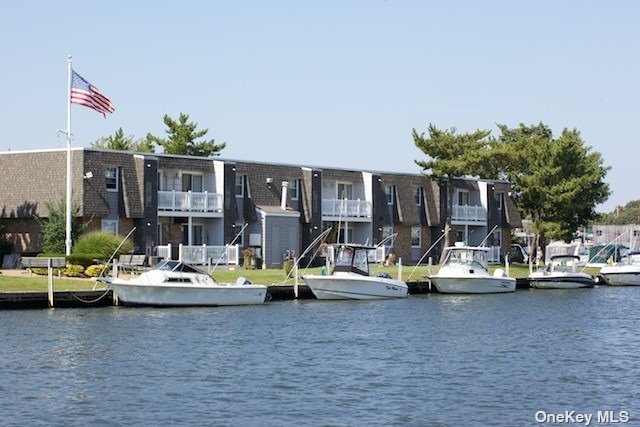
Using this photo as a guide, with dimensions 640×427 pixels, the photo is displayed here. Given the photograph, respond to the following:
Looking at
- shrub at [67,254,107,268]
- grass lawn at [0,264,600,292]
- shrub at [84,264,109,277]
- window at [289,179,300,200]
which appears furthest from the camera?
window at [289,179,300,200]

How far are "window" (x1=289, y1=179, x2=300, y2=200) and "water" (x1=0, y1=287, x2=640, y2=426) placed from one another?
22333 millimetres

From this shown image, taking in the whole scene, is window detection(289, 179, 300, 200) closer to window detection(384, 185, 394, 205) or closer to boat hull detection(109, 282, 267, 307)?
window detection(384, 185, 394, 205)

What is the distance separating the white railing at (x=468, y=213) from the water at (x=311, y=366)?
33300 mm

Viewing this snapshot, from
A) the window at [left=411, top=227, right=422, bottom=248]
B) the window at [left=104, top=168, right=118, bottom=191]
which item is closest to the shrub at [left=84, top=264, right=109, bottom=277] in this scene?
the window at [left=104, top=168, right=118, bottom=191]

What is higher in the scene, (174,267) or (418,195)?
(418,195)

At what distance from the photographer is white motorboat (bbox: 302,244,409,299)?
58.2 m

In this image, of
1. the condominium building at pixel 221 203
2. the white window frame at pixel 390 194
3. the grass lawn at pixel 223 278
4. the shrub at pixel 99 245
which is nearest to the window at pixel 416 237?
the condominium building at pixel 221 203

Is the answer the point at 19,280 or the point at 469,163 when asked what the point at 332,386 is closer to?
the point at 19,280

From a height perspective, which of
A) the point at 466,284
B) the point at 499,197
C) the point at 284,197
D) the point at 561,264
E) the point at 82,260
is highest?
the point at 499,197

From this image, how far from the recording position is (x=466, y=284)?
66062mm

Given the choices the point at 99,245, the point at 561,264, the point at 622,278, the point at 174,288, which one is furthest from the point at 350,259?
the point at 622,278

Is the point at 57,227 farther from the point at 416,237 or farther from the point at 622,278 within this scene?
the point at 622,278

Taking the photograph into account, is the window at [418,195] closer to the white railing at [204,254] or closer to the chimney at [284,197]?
the chimney at [284,197]

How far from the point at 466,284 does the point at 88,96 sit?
72.4ft
